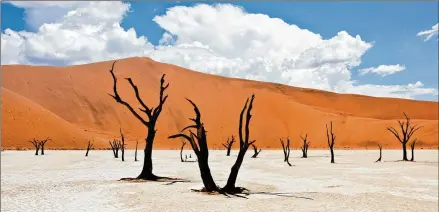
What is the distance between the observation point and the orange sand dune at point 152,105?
7394 centimetres

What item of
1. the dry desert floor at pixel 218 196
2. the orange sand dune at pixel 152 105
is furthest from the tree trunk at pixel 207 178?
the orange sand dune at pixel 152 105

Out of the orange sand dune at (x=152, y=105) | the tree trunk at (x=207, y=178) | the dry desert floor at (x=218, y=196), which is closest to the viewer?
the dry desert floor at (x=218, y=196)

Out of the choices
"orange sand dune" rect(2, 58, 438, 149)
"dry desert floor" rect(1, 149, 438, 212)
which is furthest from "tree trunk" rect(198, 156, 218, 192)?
"orange sand dune" rect(2, 58, 438, 149)

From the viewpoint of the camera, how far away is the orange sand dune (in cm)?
7394

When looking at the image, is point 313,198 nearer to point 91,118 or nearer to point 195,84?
point 91,118

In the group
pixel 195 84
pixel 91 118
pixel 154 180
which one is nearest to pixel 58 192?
pixel 154 180

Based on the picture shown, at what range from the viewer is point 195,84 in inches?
4828

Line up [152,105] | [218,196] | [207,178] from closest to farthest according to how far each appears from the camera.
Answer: [218,196] < [207,178] < [152,105]

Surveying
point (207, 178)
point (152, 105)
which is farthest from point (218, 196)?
point (152, 105)

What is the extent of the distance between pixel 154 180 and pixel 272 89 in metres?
116

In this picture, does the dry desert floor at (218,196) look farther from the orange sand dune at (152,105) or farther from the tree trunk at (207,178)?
the orange sand dune at (152,105)

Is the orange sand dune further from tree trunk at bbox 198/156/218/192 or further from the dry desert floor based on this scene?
tree trunk at bbox 198/156/218/192

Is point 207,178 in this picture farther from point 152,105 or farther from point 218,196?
point 152,105

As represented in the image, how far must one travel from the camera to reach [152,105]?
4058 inches
